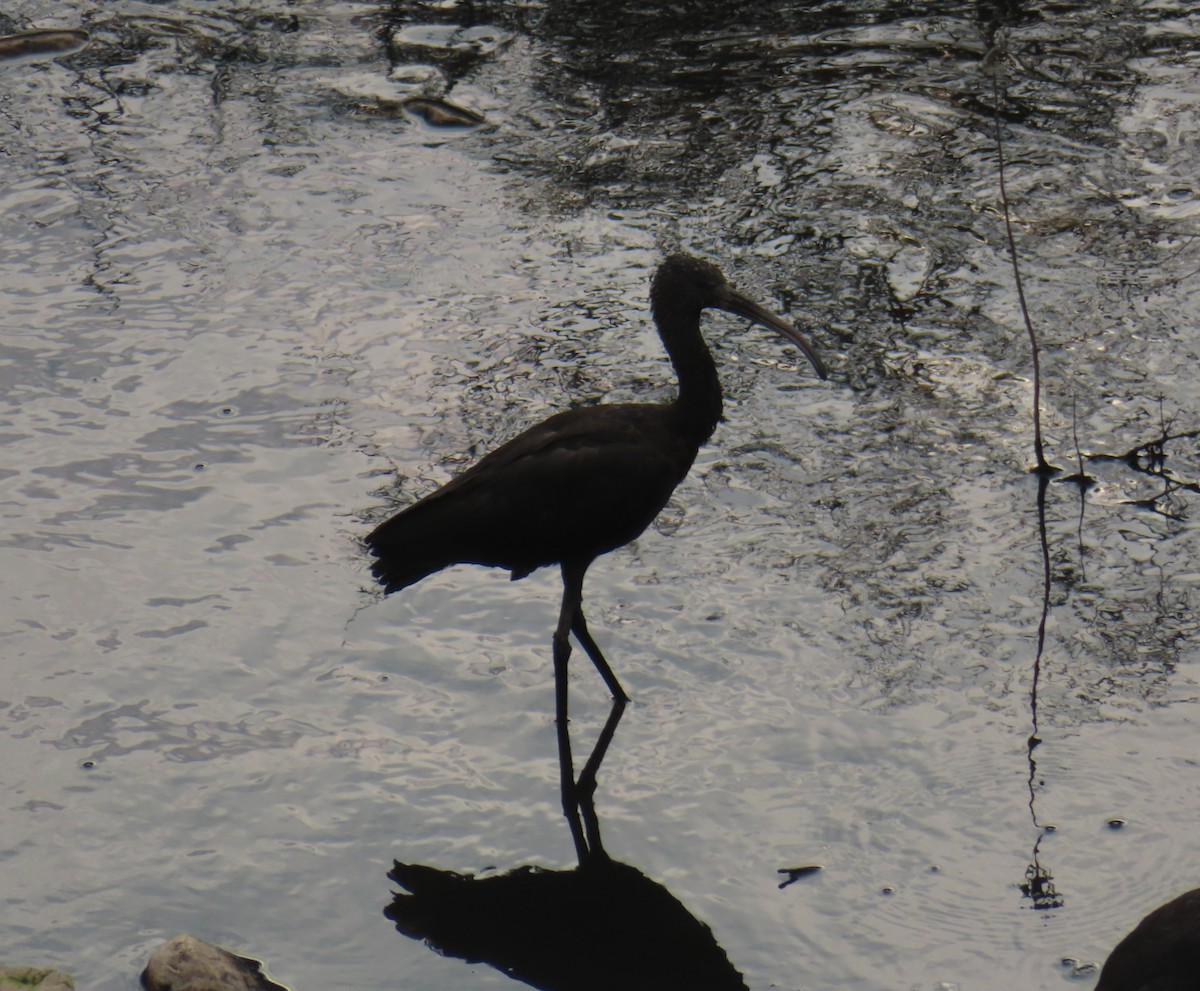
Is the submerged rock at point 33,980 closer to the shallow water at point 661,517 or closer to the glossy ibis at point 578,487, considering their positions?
the shallow water at point 661,517

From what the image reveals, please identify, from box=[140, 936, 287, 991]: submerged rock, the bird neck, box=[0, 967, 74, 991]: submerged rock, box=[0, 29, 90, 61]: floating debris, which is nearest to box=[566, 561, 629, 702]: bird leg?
the bird neck

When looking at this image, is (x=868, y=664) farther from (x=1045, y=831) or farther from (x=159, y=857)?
(x=159, y=857)

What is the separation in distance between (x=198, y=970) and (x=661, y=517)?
2.94 metres

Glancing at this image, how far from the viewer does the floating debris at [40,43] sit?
36.1 feet

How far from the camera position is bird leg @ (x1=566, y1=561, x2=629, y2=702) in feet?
19.5

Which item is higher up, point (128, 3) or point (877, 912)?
point (128, 3)

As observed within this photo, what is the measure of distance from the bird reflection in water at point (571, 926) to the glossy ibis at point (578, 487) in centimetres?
82

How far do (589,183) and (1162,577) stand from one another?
4351 millimetres

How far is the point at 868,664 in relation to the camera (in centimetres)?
596

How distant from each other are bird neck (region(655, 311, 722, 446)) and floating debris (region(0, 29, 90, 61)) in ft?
22.2

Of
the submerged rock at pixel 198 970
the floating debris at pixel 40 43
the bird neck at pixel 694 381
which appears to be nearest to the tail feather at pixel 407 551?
the bird neck at pixel 694 381

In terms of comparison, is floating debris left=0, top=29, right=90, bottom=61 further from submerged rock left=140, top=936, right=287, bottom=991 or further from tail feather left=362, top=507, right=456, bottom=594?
submerged rock left=140, top=936, right=287, bottom=991

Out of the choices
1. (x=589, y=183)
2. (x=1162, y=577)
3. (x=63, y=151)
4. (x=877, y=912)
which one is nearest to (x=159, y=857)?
(x=877, y=912)

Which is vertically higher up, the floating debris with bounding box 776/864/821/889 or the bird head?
the bird head
